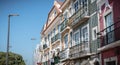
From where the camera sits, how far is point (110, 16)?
20.7 m

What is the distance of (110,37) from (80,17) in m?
7.73

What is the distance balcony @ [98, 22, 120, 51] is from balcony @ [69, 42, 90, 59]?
3601 mm

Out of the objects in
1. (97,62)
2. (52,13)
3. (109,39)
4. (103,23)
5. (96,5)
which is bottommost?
(97,62)

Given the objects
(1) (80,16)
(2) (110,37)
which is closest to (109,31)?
(2) (110,37)

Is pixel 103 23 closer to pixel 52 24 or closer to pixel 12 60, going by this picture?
pixel 52 24

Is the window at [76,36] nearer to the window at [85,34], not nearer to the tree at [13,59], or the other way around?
the window at [85,34]

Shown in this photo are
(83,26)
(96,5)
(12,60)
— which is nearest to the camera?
(96,5)

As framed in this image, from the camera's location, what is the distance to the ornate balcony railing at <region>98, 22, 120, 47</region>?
1842 centimetres

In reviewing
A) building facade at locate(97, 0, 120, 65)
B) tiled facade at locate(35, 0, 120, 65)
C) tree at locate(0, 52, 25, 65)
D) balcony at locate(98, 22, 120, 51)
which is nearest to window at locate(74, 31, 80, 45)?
tiled facade at locate(35, 0, 120, 65)

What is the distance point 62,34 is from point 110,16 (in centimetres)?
1601

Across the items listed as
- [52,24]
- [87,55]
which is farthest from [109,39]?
[52,24]

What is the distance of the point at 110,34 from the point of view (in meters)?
19.5

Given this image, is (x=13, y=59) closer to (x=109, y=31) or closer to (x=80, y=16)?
(x=80, y=16)

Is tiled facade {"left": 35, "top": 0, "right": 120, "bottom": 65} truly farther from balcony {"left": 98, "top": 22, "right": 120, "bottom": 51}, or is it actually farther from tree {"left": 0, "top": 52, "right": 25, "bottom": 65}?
tree {"left": 0, "top": 52, "right": 25, "bottom": 65}
